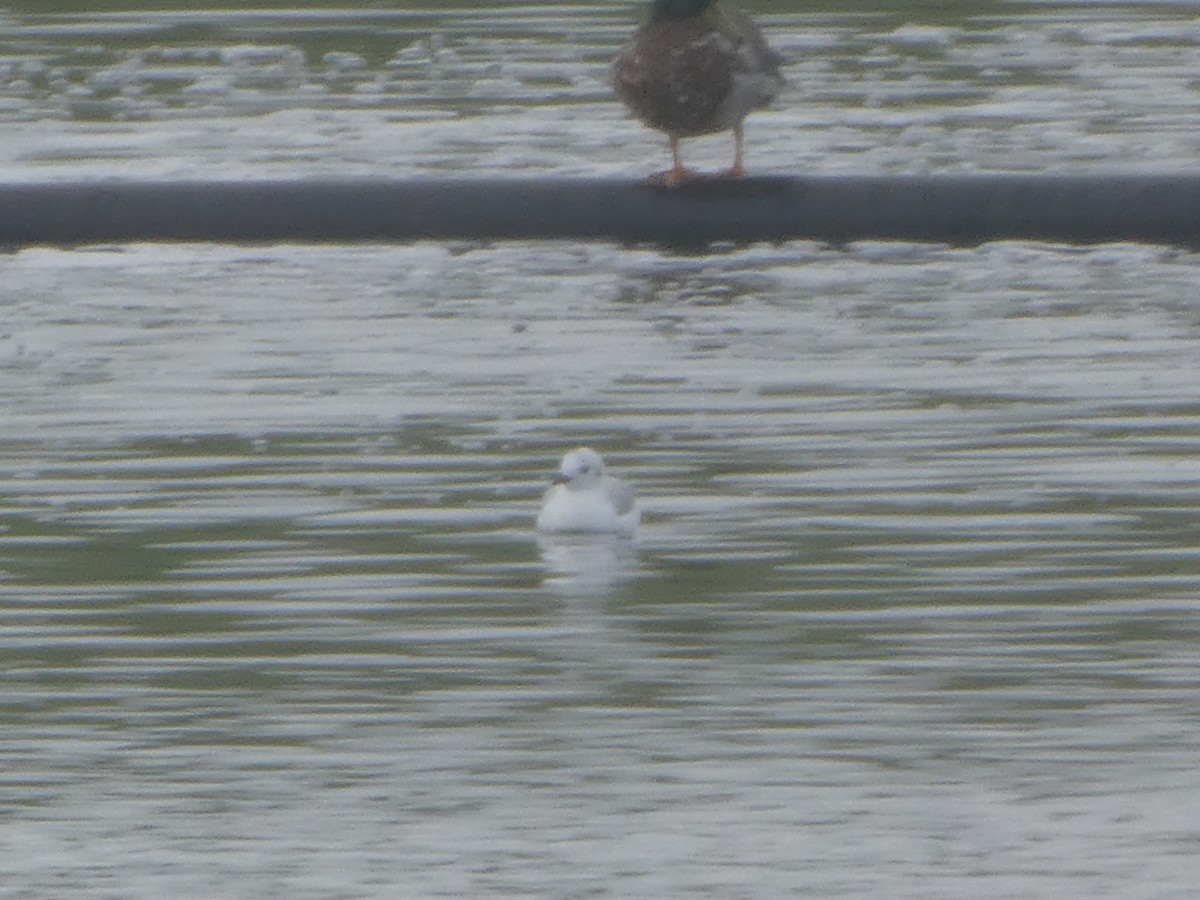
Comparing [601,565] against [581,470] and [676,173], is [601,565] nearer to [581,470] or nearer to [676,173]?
[581,470]

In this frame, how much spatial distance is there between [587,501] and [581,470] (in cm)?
30

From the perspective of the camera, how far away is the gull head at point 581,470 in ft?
24.9

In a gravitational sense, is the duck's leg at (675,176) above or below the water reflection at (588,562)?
below

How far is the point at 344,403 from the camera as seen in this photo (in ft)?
30.5

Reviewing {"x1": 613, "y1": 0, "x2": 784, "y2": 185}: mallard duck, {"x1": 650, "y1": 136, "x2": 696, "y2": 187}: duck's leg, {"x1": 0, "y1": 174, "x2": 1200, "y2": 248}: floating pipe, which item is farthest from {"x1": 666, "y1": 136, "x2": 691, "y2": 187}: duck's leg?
{"x1": 0, "y1": 174, "x2": 1200, "y2": 248}: floating pipe

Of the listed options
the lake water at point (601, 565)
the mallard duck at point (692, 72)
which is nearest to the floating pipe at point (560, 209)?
the lake water at point (601, 565)

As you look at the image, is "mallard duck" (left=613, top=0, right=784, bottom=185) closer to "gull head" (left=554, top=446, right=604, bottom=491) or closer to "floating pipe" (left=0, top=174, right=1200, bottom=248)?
"floating pipe" (left=0, top=174, right=1200, bottom=248)

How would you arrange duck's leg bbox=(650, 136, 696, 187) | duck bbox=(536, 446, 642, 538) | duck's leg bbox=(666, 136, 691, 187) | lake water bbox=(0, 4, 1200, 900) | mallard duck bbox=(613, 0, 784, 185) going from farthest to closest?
mallard duck bbox=(613, 0, 784, 185), duck's leg bbox=(666, 136, 691, 187), duck's leg bbox=(650, 136, 696, 187), duck bbox=(536, 446, 642, 538), lake water bbox=(0, 4, 1200, 900)

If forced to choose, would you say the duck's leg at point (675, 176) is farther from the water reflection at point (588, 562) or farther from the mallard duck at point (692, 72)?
the water reflection at point (588, 562)

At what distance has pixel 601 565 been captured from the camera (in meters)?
7.44

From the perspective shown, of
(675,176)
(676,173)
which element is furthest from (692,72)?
(675,176)

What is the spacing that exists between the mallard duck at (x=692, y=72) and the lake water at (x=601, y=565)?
0.87 m

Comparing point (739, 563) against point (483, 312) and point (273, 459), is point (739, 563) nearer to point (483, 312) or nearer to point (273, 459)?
point (273, 459)

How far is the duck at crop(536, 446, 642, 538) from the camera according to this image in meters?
7.30
